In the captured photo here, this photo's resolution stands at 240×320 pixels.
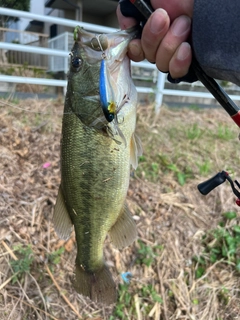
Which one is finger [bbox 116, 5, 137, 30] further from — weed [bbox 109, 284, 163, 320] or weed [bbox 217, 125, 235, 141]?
weed [bbox 217, 125, 235, 141]

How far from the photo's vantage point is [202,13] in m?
1.15

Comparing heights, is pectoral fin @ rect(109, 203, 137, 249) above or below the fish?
→ below

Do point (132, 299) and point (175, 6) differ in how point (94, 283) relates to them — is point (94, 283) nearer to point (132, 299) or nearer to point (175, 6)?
point (132, 299)

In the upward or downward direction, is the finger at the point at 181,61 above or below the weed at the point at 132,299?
above

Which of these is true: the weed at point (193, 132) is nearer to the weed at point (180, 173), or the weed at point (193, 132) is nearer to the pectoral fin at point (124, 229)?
the weed at point (180, 173)

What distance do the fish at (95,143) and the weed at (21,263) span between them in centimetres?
78

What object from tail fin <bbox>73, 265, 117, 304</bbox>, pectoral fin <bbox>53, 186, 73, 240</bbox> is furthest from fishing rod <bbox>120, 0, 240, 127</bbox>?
tail fin <bbox>73, 265, 117, 304</bbox>

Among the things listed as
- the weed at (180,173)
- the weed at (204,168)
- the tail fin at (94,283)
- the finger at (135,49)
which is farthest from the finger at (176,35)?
the weed at (204,168)

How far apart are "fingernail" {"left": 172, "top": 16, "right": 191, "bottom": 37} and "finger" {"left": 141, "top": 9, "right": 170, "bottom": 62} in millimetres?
42

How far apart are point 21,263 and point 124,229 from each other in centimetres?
98

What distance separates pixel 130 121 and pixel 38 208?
1542 millimetres

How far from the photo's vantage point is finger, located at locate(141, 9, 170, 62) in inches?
47.8

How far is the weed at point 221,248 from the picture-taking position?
9.76 ft

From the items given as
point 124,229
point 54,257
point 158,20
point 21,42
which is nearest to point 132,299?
point 54,257
